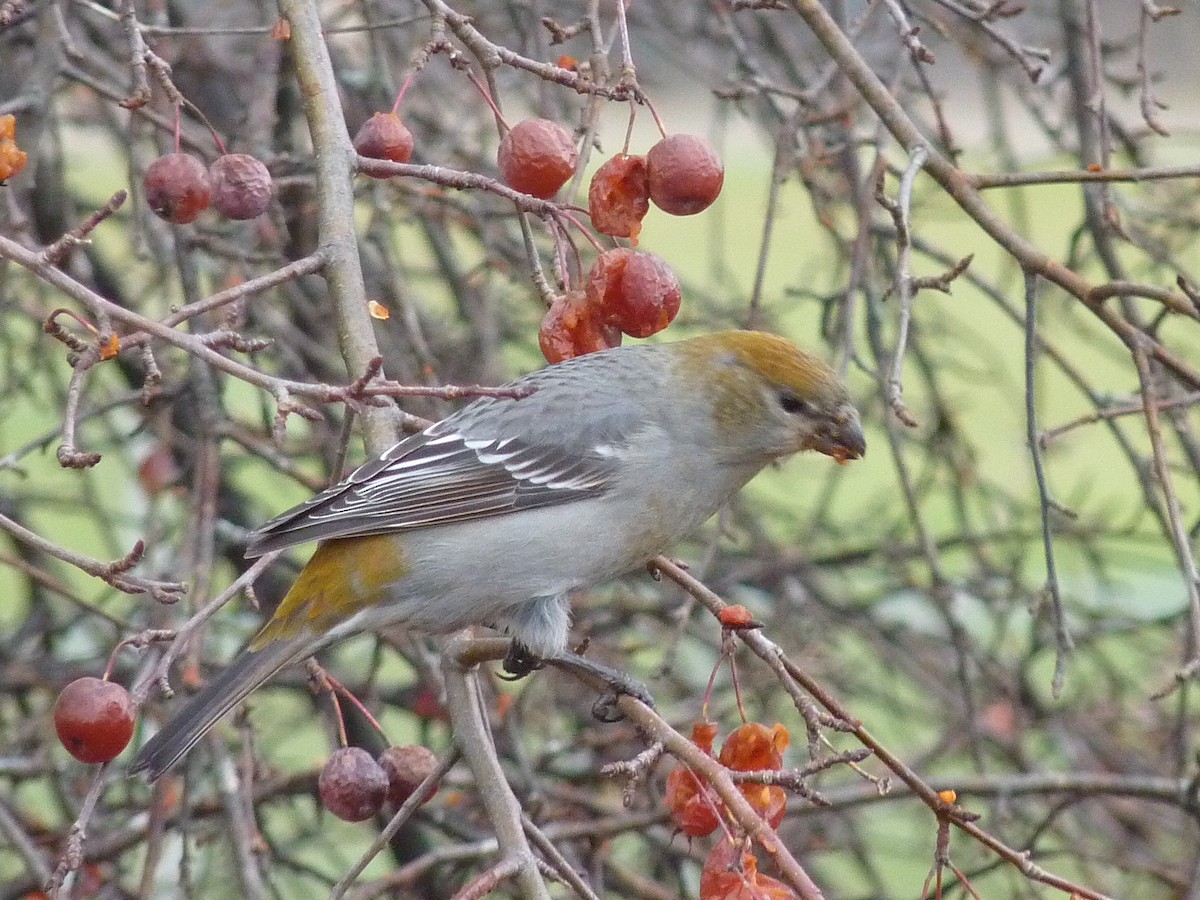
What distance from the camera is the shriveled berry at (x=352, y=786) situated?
260 centimetres

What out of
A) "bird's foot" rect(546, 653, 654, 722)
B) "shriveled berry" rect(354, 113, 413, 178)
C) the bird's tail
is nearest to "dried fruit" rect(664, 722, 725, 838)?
"bird's foot" rect(546, 653, 654, 722)

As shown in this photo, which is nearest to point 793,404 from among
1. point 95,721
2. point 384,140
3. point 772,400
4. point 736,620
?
point 772,400

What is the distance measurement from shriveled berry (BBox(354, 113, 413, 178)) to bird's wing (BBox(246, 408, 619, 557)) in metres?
0.54

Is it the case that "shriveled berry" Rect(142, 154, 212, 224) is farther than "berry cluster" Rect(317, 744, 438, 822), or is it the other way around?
"shriveled berry" Rect(142, 154, 212, 224)

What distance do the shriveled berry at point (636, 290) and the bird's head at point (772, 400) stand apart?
1.47 feet

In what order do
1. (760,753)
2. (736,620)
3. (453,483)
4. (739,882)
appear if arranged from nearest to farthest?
(739,882) → (736,620) → (760,753) → (453,483)

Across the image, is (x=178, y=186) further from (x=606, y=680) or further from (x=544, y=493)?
(x=606, y=680)

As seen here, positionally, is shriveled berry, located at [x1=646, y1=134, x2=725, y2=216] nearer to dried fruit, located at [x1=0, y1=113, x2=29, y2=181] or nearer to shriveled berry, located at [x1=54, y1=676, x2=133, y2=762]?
dried fruit, located at [x1=0, y1=113, x2=29, y2=181]

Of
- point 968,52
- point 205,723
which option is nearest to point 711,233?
point 968,52

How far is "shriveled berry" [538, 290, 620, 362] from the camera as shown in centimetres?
284

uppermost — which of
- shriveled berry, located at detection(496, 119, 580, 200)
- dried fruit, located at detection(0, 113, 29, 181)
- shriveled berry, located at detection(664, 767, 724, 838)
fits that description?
shriveled berry, located at detection(496, 119, 580, 200)

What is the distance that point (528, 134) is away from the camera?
2.76m

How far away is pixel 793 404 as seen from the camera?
3141mm

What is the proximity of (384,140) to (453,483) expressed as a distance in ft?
2.53
